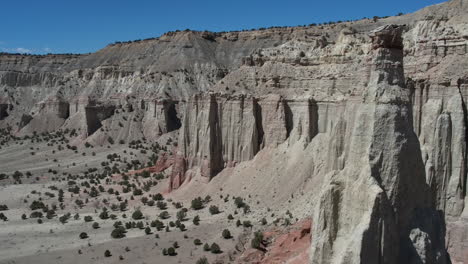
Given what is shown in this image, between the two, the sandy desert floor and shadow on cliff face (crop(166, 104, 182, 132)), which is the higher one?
shadow on cliff face (crop(166, 104, 182, 132))

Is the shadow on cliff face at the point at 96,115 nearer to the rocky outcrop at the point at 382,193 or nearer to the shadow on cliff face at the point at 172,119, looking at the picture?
the shadow on cliff face at the point at 172,119

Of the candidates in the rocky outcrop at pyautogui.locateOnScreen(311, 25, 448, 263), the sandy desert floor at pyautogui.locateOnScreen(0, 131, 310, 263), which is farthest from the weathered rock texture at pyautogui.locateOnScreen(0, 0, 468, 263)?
the sandy desert floor at pyautogui.locateOnScreen(0, 131, 310, 263)

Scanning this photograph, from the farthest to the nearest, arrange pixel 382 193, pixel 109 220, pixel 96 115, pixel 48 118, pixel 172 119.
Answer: pixel 48 118, pixel 96 115, pixel 172 119, pixel 109 220, pixel 382 193

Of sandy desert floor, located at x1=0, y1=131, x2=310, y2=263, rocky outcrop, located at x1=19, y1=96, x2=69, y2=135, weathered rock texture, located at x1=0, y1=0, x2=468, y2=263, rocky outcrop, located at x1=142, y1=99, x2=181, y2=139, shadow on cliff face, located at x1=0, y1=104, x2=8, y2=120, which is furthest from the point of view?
shadow on cliff face, located at x1=0, y1=104, x2=8, y2=120

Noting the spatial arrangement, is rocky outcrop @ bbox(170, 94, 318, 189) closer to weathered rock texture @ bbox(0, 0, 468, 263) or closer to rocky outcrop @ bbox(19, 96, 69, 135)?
weathered rock texture @ bbox(0, 0, 468, 263)

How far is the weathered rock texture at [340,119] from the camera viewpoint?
1017cm

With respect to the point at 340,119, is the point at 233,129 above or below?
below

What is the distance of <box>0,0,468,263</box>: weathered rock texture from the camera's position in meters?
10.2

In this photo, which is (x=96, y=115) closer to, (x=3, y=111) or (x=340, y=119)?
(x=3, y=111)

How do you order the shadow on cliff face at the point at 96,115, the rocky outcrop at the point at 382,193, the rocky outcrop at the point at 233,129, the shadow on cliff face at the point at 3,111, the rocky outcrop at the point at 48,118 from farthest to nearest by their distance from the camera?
the shadow on cliff face at the point at 3,111
the rocky outcrop at the point at 48,118
the shadow on cliff face at the point at 96,115
the rocky outcrop at the point at 233,129
the rocky outcrop at the point at 382,193

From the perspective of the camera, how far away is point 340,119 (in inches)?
779

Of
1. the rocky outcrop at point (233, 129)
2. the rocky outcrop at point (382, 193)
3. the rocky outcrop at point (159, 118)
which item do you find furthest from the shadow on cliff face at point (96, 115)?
the rocky outcrop at point (382, 193)

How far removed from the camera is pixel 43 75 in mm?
91500

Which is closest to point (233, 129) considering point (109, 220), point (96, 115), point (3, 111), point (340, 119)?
point (109, 220)
